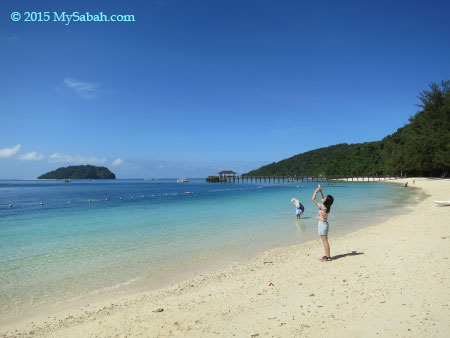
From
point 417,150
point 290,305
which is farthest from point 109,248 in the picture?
point 417,150

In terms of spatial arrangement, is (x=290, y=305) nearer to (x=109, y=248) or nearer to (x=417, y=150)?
(x=109, y=248)

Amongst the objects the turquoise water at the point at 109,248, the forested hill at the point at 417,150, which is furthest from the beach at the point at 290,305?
the forested hill at the point at 417,150

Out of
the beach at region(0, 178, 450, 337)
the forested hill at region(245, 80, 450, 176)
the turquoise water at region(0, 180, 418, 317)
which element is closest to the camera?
the beach at region(0, 178, 450, 337)

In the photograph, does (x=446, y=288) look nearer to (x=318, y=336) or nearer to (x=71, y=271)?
(x=318, y=336)

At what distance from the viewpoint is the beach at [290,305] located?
416 cm

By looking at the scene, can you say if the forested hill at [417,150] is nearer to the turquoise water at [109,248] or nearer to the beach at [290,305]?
the turquoise water at [109,248]

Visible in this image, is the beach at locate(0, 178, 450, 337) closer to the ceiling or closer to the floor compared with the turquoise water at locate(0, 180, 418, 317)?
closer to the ceiling

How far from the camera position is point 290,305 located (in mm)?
4941

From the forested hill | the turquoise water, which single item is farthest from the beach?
the forested hill

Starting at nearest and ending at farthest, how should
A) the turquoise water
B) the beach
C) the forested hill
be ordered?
the beach < the turquoise water < the forested hill

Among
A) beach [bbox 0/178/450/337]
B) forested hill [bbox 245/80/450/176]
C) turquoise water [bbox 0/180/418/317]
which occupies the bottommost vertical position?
turquoise water [bbox 0/180/418/317]

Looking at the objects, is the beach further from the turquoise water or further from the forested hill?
the forested hill

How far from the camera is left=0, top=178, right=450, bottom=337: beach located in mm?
4160

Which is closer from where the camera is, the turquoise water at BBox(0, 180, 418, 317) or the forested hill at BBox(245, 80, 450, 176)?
the turquoise water at BBox(0, 180, 418, 317)
